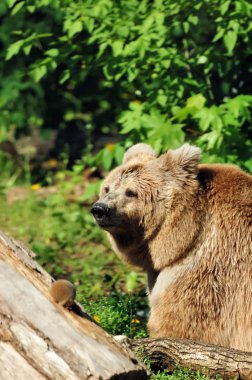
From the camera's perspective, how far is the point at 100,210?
5.41 m

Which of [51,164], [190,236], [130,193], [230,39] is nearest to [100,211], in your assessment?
[130,193]

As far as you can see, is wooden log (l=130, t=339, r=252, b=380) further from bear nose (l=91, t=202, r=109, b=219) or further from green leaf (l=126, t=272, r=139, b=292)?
green leaf (l=126, t=272, r=139, b=292)

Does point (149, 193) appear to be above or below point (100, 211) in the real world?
below

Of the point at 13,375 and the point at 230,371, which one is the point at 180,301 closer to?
the point at 230,371

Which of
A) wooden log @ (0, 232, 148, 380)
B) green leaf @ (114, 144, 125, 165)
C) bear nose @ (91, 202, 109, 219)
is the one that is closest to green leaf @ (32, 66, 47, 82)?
green leaf @ (114, 144, 125, 165)

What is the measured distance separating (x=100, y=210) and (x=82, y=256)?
313cm

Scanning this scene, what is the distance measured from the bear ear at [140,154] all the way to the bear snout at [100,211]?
0.59 m

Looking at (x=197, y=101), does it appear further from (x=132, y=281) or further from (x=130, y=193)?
(x=132, y=281)

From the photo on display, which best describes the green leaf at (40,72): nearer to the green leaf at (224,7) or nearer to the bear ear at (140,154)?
the bear ear at (140,154)

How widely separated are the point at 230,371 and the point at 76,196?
5311 mm

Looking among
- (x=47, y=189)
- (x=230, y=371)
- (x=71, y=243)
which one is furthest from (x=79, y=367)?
(x=47, y=189)

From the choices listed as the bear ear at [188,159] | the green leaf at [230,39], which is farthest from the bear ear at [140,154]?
the green leaf at [230,39]

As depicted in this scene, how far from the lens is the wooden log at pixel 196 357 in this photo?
495 cm

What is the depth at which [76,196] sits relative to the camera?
10000mm
